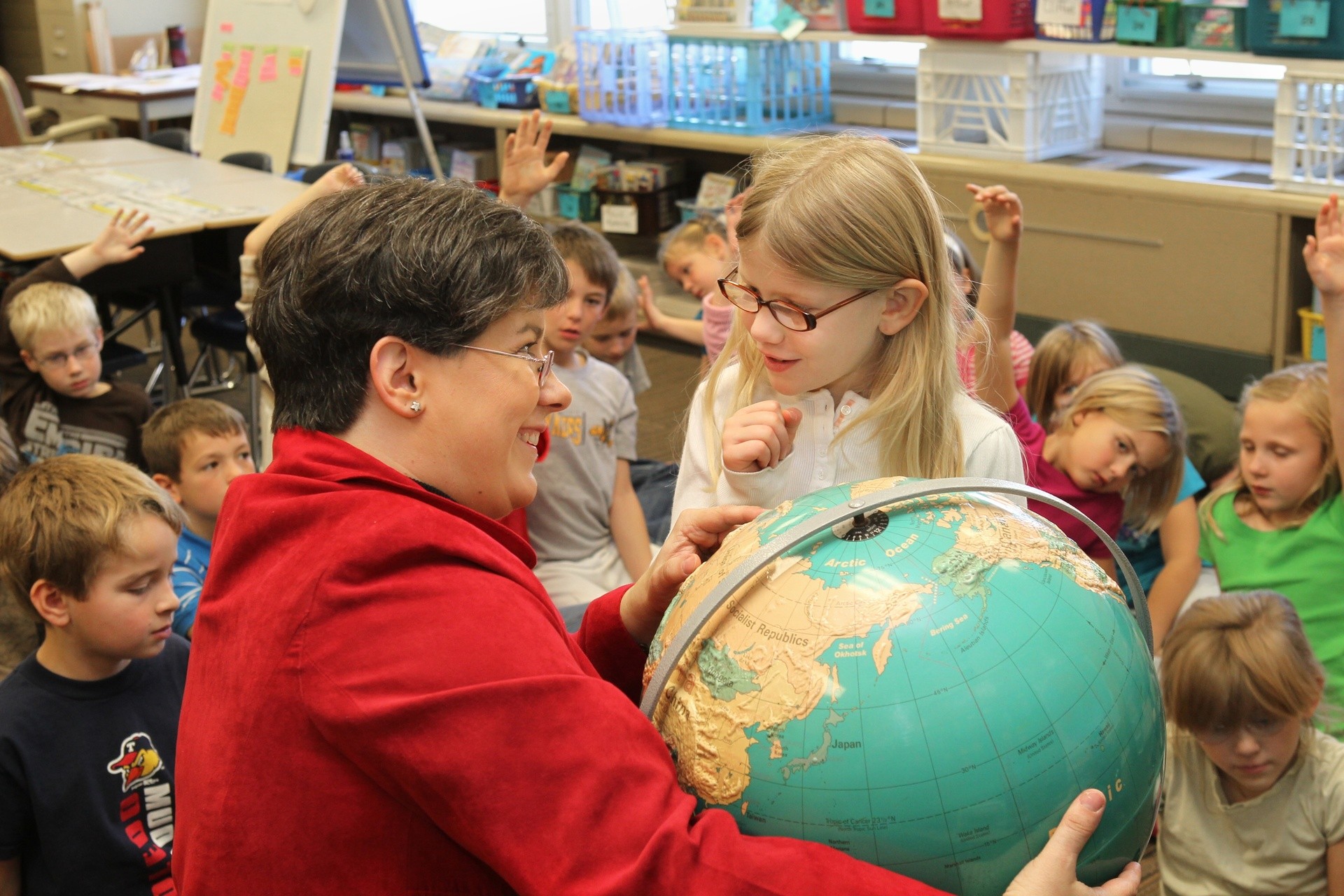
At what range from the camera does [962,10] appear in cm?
441

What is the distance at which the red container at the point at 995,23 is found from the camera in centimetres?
432

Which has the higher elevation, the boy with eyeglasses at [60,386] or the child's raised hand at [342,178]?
the child's raised hand at [342,178]

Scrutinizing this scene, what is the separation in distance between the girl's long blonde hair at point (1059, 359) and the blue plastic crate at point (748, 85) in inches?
105

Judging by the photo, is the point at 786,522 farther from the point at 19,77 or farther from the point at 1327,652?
the point at 19,77

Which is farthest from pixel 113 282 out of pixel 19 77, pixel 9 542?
pixel 19 77

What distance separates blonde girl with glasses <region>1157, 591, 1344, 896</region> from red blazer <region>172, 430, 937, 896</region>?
1259 millimetres

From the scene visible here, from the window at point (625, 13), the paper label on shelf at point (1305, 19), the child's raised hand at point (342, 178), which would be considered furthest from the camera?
the window at point (625, 13)

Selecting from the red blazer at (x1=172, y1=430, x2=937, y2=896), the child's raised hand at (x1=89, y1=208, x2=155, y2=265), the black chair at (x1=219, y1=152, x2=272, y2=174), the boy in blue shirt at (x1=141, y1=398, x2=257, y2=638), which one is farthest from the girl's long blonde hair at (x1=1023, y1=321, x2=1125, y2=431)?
→ the black chair at (x1=219, y1=152, x2=272, y2=174)

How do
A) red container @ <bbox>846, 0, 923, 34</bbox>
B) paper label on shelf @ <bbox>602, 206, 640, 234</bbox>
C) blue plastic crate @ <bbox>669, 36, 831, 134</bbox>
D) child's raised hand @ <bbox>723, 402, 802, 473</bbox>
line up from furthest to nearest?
paper label on shelf @ <bbox>602, 206, 640, 234</bbox>
blue plastic crate @ <bbox>669, 36, 831, 134</bbox>
red container @ <bbox>846, 0, 923, 34</bbox>
child's raised hand @ <bbox>723, 402, 802, 473</bbox>

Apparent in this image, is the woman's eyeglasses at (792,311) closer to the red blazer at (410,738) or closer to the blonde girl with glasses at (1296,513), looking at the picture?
the red blazer at (410,738)

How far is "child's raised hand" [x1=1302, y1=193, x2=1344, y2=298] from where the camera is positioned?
2.20 m

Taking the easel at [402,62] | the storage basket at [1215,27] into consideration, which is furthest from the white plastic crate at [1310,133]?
the easel at [402,62]

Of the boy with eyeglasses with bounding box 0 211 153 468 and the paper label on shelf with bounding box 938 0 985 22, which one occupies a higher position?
the paper label on shelf with bounding box 938 0 985 22

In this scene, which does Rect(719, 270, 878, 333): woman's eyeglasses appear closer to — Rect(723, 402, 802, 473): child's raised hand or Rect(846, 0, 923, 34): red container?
Rect(723, 402, 802, 473): child's raised hand
